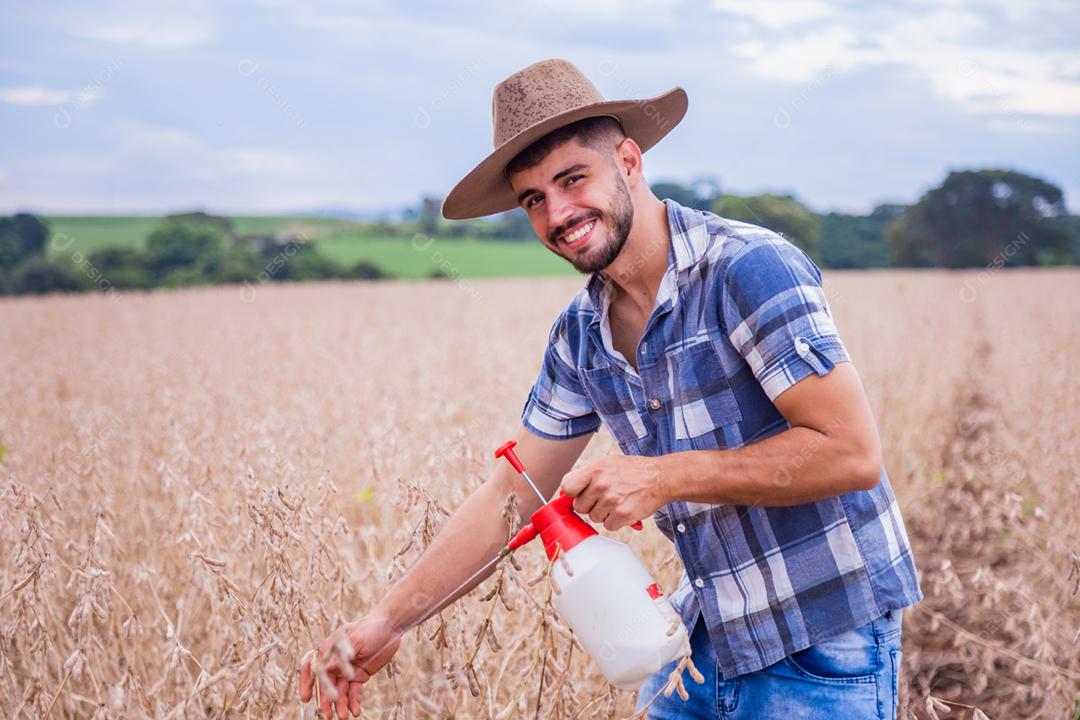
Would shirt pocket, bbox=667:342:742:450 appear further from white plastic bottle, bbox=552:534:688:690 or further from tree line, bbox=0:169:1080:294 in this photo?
tree line, bbox=0:169:1080:294

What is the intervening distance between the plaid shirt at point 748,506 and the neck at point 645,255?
52 millimetres

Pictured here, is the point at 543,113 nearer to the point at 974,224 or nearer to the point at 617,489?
the point at 617,489

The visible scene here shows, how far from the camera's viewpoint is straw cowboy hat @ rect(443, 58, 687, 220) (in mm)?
1906

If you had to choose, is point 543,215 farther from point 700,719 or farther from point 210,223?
point 210,223

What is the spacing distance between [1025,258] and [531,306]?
46789 mm

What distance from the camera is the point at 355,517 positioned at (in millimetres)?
4336

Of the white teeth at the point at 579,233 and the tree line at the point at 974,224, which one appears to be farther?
the tree line at the point at 974,224

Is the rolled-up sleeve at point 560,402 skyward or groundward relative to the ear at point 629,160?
groundward

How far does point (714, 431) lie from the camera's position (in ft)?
6.05

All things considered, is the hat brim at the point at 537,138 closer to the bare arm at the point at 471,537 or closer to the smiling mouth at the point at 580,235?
the smiling mouth at the point at 580,235

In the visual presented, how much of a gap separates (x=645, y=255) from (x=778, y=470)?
593 millimetres

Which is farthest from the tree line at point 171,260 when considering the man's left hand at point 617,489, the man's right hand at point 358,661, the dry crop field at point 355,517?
the man's left hand at point 617,489

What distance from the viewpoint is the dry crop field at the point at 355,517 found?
194 centimetres

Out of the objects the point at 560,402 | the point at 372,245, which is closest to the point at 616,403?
the point at 560,402
